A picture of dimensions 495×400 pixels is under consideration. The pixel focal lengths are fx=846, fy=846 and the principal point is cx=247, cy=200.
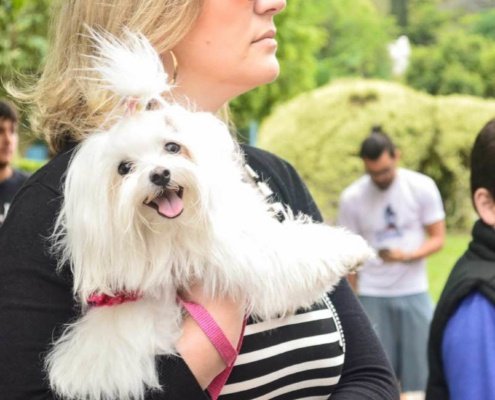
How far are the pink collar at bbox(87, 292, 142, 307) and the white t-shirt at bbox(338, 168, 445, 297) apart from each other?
5494mm

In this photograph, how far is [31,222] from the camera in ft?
4.98

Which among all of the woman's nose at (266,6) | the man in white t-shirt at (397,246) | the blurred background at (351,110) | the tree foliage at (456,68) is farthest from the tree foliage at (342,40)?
the woman's nose at (266,6)

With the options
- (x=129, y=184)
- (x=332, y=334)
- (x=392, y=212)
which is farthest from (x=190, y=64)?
(x=392, y=212)

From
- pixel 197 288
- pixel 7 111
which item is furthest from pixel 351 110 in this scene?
pixel 197 288

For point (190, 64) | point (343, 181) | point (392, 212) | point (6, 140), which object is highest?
point (190, 64)

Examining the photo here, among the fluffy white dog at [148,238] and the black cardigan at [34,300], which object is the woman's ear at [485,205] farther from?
the black cardigan at [34,300]

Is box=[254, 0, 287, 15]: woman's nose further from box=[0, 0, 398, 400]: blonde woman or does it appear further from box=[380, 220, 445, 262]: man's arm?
box=[380, 220, 445, 262]: man's arm

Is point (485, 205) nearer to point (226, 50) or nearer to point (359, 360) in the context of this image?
point (359, 360)

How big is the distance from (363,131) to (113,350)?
43.8 feet

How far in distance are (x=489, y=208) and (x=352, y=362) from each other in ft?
3.53

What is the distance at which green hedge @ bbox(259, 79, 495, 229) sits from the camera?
14594mm

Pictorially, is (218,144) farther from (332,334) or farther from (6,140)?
(6,140)

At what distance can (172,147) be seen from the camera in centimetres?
152

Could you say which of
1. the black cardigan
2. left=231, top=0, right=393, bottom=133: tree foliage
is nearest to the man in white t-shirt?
the black cardigan
